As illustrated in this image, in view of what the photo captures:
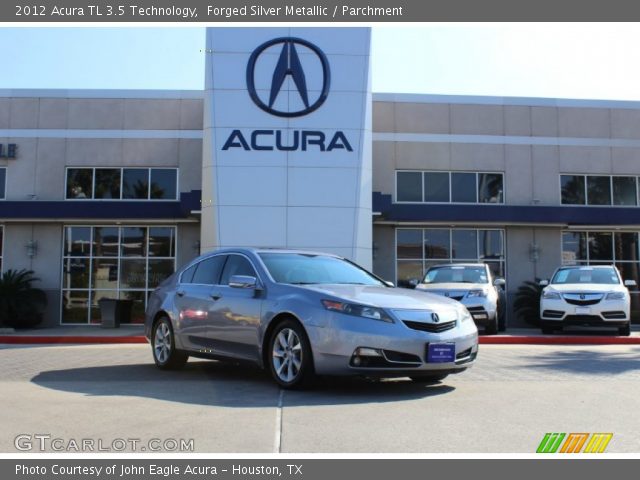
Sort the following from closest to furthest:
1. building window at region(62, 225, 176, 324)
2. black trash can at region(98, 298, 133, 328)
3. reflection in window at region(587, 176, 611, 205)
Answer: black trash can at region(98, 298, 133, 328) → building window at region(62, 225, 176, 324) → reflection in window at region(587, 176, 611, 205)

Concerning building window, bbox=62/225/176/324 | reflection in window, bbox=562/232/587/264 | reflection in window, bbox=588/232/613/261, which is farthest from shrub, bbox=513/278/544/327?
building window, bbox=62/225/176/324

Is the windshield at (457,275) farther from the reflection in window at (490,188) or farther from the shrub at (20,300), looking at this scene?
the shrub at (20,300)

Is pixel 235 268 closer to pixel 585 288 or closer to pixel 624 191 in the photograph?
pixel 585 288

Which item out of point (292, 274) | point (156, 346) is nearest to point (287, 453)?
point (292, 274)

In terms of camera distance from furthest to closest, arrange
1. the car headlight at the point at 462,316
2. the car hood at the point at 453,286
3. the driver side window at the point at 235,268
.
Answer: the car hood at the point at 453,286
the driver side window at the point at 235,268
the car headlight at the point at 462,316

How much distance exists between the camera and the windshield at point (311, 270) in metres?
8.35

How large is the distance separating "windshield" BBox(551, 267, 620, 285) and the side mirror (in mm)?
11480

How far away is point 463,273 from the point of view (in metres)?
17.3

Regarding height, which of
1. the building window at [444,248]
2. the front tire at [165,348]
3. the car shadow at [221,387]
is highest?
the building window at [444,248]

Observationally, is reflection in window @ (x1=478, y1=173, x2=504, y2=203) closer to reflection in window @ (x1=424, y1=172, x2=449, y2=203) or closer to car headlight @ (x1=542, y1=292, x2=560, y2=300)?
reflection in window @ (x1=424, y1=172, x2=449, y2=203)

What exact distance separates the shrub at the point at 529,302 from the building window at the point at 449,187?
298cm

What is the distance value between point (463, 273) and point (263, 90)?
7898 millimetres

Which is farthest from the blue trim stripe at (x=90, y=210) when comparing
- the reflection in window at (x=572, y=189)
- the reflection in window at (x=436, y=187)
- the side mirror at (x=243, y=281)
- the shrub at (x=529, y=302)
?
the side mirror at (x=243, y=281)

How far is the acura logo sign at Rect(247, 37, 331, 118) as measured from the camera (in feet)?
67.8
